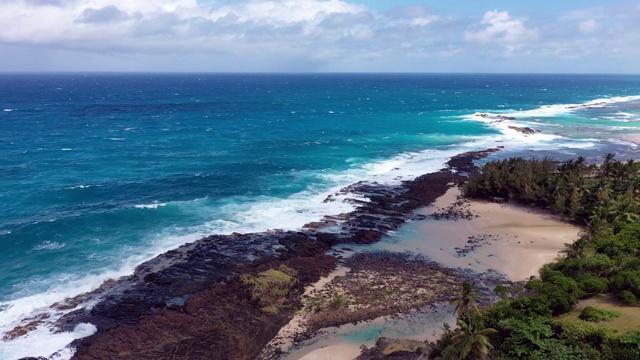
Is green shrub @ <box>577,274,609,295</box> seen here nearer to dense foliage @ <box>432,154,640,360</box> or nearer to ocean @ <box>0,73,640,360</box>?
dense foliage @ <box>432,154,640,360</box>

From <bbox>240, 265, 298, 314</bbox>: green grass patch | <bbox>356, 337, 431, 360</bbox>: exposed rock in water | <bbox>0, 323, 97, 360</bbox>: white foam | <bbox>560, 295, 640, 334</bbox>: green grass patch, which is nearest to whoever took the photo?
<bbox>560, 295, 640, 334</bbox>: green grass patch

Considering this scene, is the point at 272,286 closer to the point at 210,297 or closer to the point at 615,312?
the point at 210,297

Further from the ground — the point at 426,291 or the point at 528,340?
the point at 528,340

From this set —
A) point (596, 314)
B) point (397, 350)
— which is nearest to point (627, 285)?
point (596, 314)

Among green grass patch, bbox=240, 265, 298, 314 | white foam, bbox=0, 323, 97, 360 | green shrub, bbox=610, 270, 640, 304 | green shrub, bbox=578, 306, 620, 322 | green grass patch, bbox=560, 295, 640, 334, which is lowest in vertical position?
white foam, bbox=0, 323, 97, 360

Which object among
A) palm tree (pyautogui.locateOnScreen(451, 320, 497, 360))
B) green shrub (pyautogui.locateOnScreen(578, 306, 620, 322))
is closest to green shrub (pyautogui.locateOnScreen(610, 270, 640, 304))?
green shrub (pyautogui.locateOnScreen(578, 306, 620, 322))

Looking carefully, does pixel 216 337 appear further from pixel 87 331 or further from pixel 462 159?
pixel 462 159

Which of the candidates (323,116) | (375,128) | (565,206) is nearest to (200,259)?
(565,206)
